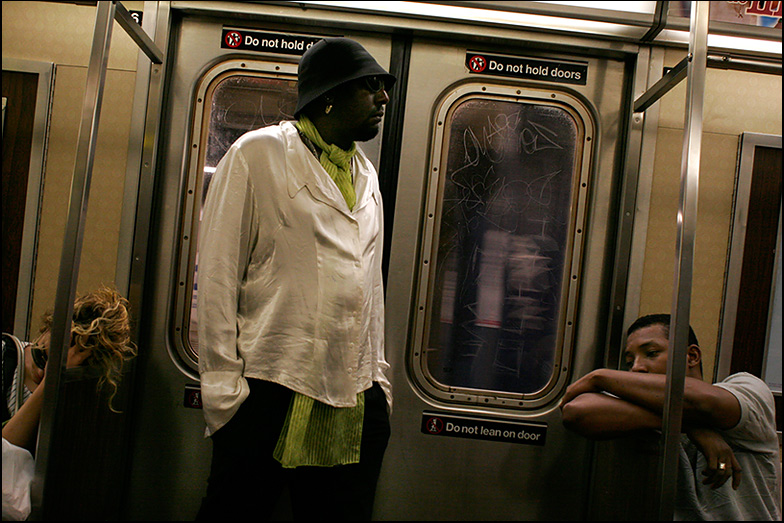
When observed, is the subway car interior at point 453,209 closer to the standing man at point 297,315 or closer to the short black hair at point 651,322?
the short black hair at point 651,322

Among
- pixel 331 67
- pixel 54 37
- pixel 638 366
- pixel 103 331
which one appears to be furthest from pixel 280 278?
pixel 54 37

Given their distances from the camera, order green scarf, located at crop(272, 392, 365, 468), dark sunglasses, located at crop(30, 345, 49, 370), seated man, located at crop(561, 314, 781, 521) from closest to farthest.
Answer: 1. green scarf, located at crop(272, 392, 365, 468)
2. seated man, located at crop(561, 314, 781, 521)
3. dark sunglasses, located at crop(30, 345, 49, 370)

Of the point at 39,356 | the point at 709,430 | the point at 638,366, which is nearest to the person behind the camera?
the point at 709,430

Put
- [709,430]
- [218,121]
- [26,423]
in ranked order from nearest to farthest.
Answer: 1. [26,423]
2. [709,430]
3. [218,121]

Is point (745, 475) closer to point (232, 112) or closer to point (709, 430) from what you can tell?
point (709, 430)

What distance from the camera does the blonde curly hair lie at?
2.50 metres

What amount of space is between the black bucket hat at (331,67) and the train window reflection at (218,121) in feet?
2.95

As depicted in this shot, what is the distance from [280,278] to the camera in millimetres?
1985

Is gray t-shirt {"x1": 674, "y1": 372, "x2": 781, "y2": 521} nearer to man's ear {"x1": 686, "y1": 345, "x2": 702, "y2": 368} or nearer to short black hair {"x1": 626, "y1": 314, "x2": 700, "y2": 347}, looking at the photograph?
man's ear {"x1": 686, "y1": 345, "x2": 702, "y2": 368}

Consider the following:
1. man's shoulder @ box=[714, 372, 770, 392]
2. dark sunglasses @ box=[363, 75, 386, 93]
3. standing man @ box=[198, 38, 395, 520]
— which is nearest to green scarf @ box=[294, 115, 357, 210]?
standing man @ box=[198, 38, 395, 520]

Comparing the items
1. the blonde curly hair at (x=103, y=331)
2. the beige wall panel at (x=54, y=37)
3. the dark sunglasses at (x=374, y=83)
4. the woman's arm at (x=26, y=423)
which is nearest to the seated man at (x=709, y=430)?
the dark sunglasses at (x=374, y=83)

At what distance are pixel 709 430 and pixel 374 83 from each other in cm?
196

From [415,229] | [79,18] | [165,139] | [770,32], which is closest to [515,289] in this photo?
[415,229]

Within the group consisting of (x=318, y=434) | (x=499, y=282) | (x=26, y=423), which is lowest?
(x=26, y=423)
